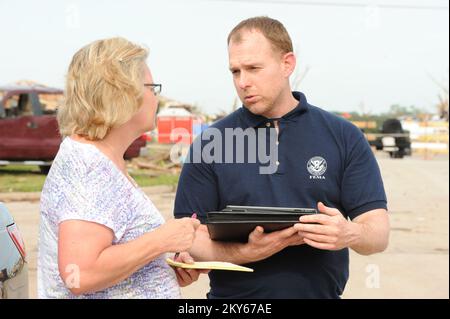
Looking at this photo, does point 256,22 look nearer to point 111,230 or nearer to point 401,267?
point 111,230

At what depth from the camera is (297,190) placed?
9.09 ft

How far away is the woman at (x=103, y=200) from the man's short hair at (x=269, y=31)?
2.61 ft

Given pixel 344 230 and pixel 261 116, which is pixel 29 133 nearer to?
pixel 261 116

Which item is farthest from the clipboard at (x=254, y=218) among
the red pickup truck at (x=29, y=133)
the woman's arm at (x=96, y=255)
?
the red pickup truck at (x=29, y=133)

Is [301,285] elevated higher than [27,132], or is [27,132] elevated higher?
[301,285]

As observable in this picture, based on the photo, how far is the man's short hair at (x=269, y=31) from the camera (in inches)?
115

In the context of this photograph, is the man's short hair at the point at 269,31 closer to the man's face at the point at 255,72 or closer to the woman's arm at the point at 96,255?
the man's face at the point at 255,72

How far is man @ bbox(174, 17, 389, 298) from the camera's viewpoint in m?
2.74

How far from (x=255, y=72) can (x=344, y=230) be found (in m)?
0.79

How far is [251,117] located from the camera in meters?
2.93
